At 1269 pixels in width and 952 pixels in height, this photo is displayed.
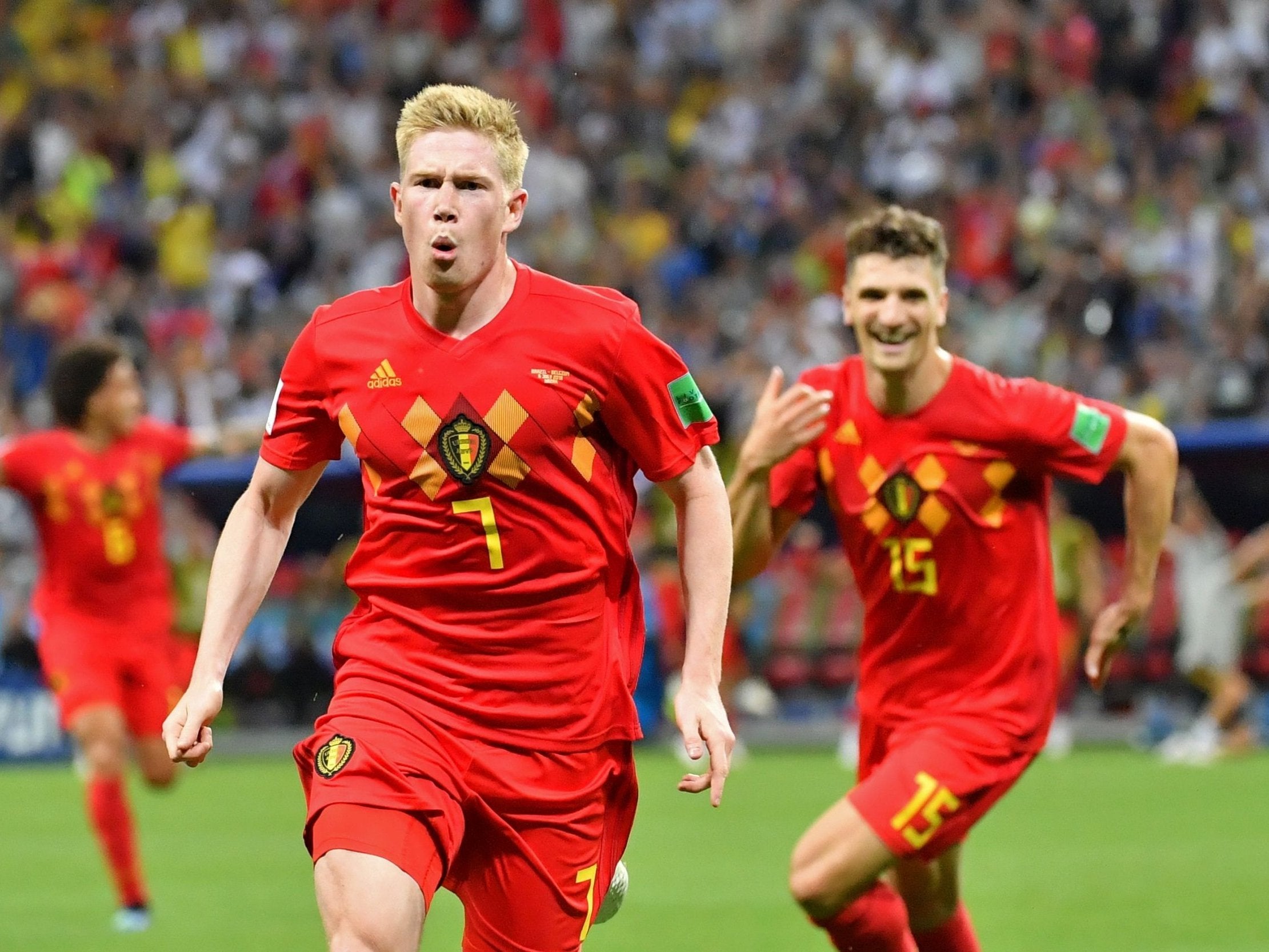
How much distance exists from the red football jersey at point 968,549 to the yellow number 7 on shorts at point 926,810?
28 cm

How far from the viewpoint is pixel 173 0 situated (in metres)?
26.4

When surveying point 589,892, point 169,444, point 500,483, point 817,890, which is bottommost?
point 817,890

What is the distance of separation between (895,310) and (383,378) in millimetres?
2342

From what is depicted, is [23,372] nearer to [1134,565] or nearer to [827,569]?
[827,569]

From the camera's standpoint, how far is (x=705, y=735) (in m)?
5.11

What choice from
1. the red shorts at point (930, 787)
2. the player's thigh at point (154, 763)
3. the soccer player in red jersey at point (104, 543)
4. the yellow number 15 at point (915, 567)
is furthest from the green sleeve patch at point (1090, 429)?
the player's thigh at point (154, 763)

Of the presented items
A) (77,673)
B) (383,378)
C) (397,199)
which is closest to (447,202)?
(397,199)

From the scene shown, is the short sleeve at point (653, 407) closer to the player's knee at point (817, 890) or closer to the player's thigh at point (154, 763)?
the player's knee at point (817, 890)

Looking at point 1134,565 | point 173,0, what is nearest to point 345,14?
point 173,0

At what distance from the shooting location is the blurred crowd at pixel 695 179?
67.3 feet

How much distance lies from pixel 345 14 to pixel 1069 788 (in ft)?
45.7

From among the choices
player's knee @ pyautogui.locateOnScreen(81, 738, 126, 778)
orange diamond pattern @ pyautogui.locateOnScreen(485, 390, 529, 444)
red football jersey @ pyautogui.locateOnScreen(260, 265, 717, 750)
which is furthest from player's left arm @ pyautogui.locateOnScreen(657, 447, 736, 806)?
player's knee @ pyautogui.locateOnScreen(81, 738, 126, 778)

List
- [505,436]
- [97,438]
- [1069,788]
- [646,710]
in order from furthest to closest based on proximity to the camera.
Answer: [646,710]
[1069,788]
[97,438]
[505,436]

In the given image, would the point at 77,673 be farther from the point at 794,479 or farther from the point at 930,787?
the point at 930,787
